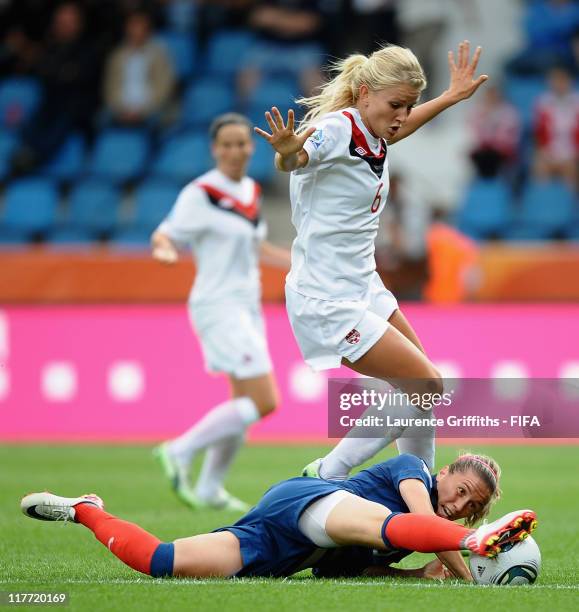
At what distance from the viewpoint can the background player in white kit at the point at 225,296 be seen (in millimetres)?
8969

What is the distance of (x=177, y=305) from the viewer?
1302 cm

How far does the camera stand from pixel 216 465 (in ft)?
29.4

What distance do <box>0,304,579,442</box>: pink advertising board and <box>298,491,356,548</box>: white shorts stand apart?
23.6 ft

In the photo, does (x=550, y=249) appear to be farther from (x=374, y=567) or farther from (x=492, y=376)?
(x=374, y=567)

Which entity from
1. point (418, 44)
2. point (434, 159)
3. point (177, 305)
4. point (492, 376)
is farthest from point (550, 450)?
point (418, 44)

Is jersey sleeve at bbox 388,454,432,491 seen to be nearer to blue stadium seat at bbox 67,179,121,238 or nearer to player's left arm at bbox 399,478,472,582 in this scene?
player's left arm at bbox 399,478,472,582

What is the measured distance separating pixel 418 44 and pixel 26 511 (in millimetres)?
12599

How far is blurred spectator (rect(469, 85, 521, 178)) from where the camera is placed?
15.8 m

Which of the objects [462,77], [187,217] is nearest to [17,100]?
[187,217]

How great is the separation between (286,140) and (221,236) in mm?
3601

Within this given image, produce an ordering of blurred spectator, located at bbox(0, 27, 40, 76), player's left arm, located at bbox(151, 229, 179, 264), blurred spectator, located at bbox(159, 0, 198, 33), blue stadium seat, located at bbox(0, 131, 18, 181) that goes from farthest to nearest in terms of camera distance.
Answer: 1. blurred spectator, located at bbox(159, 0, 198, 33)
2. blurred spectator, located at bbox(0, 27, 40, 76)
3. blue stadium seat, located at bbox(0, 131, 18, 181)
4. player's left arm, located at bbox(151, 229, 179, 264)

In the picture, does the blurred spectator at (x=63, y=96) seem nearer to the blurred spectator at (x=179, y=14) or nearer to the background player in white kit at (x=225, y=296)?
the blurred spectator at (x=179, y=14)

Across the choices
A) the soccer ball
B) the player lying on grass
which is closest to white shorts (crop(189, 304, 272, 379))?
the player lying on grass

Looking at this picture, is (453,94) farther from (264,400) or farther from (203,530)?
(264,400)
